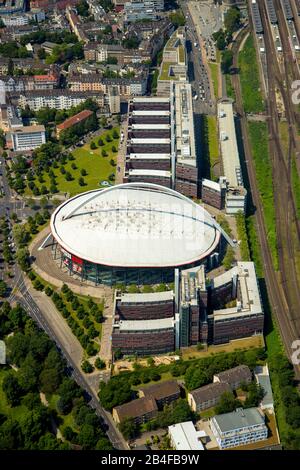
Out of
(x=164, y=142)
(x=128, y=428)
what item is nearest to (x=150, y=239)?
(x=128, y=428)

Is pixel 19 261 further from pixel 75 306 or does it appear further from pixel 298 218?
pixel 298 218

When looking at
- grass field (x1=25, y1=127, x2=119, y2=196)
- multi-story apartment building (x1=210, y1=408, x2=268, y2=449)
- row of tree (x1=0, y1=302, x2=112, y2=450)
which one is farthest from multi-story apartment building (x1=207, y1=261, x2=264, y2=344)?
grass field (x1=25, y1=127, x2=119, y2=196)

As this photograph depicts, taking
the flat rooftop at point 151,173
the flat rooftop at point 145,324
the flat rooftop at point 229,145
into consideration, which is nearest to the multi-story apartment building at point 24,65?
the flat rooftop at point 229,145

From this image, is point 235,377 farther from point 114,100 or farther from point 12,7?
point 12,7

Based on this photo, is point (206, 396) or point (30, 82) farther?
point (30, 82)

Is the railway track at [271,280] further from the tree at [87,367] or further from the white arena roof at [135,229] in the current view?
the tree at [87,367]

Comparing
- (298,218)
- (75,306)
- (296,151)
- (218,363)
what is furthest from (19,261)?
(296,151)
